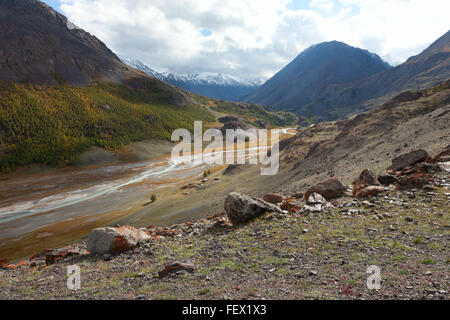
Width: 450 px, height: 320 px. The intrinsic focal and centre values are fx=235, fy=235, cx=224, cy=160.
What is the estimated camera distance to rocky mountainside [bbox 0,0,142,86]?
362 feet

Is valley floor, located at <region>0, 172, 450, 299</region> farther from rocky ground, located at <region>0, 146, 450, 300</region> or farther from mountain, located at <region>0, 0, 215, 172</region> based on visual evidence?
mountain, located at <region>0, 0, 215, 172</region>

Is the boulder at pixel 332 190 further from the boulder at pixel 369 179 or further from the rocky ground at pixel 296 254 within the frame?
the boulder at pixel 369 179

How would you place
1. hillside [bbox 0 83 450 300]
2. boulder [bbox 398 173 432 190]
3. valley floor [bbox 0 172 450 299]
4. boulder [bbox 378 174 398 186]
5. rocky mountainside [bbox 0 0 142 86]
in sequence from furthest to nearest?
1. rocky mountainside [bbox 0 0 142 86]
2. boulder [bbox 378 174 398 186]
3. boulder [bbox 398 173 432 190]
4. hillside [bbox 0 83 450 300]
5. valley floor [bbox 0 172 450 299]

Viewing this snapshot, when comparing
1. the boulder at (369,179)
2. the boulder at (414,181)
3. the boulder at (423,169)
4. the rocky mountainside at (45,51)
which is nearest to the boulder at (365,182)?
the boulder at (369,179)

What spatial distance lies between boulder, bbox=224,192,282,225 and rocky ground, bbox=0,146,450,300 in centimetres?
6

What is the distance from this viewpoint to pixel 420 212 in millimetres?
9773

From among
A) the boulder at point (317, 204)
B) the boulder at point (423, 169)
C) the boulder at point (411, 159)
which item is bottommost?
the boulder at point (317, 204)

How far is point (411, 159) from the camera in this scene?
14.5 m

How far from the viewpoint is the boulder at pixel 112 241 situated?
11.9 m

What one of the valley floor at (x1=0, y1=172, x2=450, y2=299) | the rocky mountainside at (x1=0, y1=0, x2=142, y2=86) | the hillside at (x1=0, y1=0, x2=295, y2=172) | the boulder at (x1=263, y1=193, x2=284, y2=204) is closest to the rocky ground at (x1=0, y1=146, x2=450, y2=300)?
the valley floor at (x1=0, y1=172, x2=450, y2=299)

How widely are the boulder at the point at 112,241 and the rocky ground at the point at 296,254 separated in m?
0.07

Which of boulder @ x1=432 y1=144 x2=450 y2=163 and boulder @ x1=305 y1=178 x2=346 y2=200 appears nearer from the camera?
boulder @ x1=432 y1=144 x2=450 y2=163

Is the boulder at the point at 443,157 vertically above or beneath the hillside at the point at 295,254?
above

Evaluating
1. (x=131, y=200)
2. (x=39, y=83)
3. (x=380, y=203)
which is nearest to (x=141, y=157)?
(x=131, y=200)
